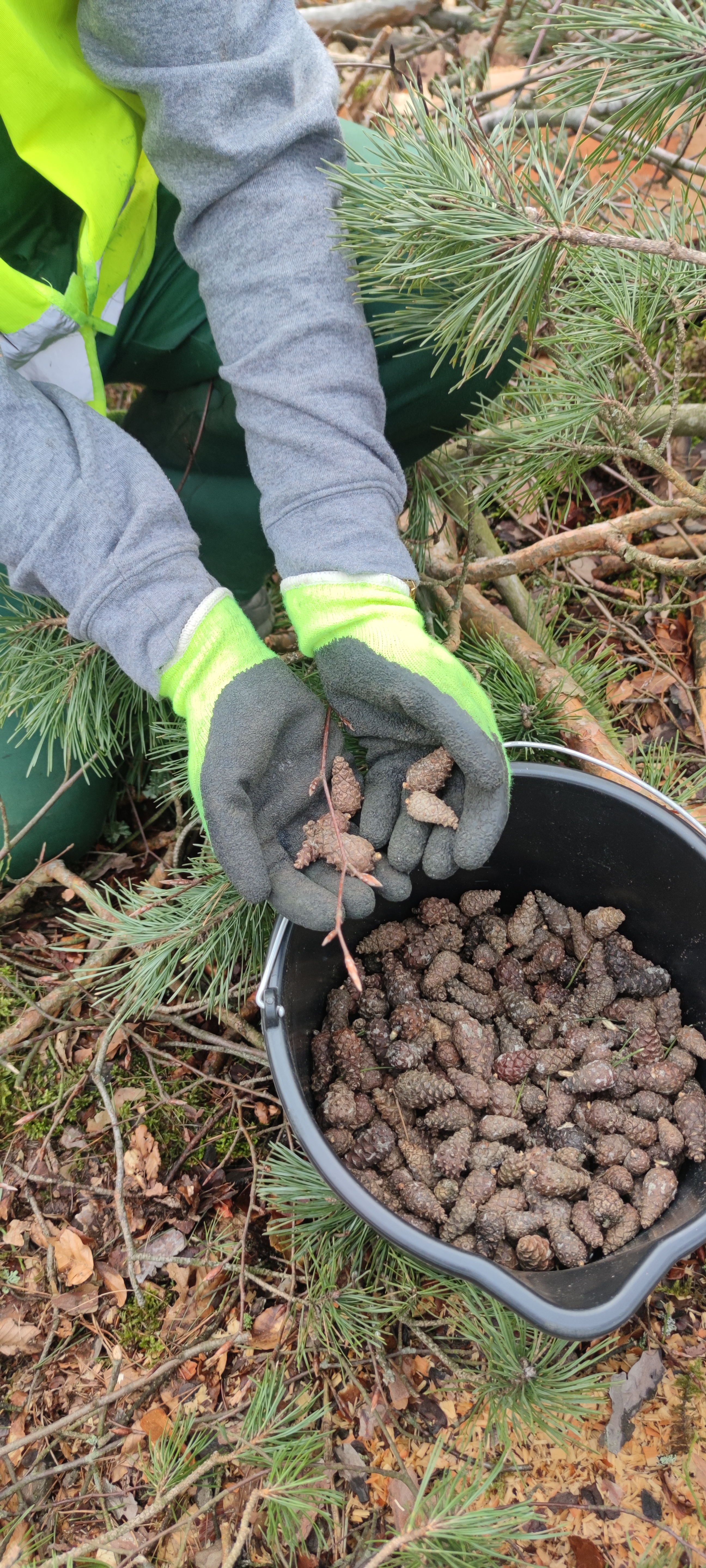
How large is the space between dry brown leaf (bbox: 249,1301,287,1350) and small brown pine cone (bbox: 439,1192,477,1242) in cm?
26

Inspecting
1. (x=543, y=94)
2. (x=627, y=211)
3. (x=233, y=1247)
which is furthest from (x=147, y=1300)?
(x=627, y=211)

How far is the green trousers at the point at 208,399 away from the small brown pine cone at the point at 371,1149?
2.42 feet

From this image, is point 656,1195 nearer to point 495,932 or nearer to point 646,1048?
point 646,1048

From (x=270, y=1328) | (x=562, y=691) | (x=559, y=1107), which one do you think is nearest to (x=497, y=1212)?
(x=559, y=1107)

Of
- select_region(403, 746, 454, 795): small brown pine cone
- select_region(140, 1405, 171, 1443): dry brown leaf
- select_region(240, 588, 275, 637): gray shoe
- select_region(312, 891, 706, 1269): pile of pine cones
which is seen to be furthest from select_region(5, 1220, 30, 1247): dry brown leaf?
select_region(240, 588, 275, 637): gray shoe

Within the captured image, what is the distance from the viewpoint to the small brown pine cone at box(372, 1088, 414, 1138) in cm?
89

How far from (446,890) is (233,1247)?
0.47 meters

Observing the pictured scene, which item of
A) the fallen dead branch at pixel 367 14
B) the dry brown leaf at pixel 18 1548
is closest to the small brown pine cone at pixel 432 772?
the dry brown leaf at pixel 18 1548

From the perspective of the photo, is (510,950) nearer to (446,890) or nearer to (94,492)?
(446,890)

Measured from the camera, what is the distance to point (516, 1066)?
895 millimetres

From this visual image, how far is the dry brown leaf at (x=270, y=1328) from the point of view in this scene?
944 mm

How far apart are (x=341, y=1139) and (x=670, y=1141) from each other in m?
0.32

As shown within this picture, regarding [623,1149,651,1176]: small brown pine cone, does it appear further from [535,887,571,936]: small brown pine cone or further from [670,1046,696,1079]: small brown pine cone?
[535,887,571,936]: small brown pine cone

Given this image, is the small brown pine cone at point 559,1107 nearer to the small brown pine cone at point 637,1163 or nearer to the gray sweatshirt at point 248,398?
the small brown pine cone at point 637,1163
